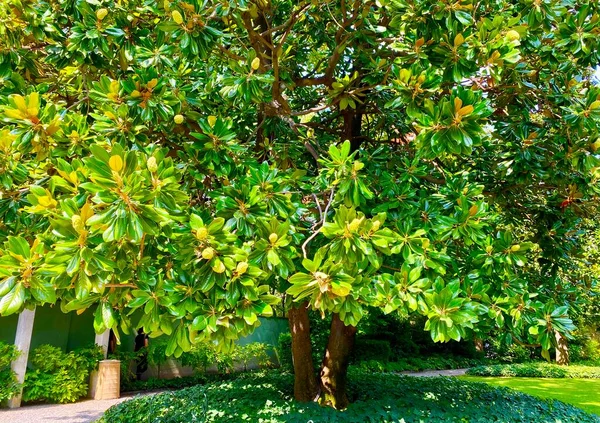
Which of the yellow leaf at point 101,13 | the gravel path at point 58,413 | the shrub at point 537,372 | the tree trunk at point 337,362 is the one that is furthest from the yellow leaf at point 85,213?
the shrub at point 537,372

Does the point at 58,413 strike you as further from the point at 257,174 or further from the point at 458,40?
the point at 458,40

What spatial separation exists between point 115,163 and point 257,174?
101 cm

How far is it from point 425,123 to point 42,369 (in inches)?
340

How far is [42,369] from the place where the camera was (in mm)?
8094

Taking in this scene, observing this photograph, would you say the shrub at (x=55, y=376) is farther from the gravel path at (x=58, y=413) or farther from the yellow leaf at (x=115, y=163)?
the yellow leaf at (x=115, y=163)

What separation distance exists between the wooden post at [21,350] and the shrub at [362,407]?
9.54ft

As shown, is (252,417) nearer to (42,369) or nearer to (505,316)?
(505,316)

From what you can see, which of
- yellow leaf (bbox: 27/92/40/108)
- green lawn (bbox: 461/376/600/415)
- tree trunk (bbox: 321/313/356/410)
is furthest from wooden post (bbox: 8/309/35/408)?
green lawn (bbox: 461/376/600/415)

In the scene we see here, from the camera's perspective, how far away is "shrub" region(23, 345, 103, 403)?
783 centimetres

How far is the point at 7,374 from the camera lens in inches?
293

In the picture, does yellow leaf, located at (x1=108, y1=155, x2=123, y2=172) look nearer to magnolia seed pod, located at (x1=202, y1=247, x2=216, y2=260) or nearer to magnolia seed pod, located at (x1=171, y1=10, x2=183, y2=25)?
magnolia seed pod, located at (x1=202, y1=247, x2=216, y2=260)

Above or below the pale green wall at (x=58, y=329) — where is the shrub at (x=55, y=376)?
below

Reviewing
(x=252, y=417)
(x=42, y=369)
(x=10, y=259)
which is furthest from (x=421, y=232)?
(x=42, y=369)

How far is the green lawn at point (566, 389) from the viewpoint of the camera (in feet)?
26.4
